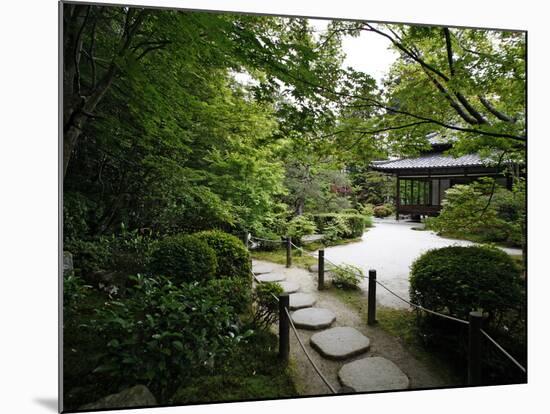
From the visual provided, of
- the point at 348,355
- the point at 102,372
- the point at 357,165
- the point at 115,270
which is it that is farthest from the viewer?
the point at 357,165

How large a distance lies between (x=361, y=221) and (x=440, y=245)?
2.33 ft

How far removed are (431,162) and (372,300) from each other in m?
1.34

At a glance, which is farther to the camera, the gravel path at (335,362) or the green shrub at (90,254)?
the gravel path at (335,362)

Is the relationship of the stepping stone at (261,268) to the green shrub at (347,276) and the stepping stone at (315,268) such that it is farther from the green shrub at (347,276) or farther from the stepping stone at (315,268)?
the green shrub at (347,276)

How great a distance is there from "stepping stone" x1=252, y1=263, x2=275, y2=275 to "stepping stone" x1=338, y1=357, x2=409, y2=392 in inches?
37.2

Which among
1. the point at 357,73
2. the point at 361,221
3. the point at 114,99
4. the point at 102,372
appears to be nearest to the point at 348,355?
the point at 361,221

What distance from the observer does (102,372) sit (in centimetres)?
224

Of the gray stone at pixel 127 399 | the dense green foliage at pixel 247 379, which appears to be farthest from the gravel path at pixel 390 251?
the gray stone at pixel 127 399

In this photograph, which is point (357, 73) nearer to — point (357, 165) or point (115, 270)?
point (357, 165)

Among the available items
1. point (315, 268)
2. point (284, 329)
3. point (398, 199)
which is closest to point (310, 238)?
point (315, 268)

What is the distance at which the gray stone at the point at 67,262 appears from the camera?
7.61ft

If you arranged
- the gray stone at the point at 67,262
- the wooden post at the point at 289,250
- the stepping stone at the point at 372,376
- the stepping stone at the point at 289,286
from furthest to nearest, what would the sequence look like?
the wooden post at the point at 289,250, the stepping stone at the point at 289,286, the stepping stone at the point at 372,376, the gray stone at the point at 67,262

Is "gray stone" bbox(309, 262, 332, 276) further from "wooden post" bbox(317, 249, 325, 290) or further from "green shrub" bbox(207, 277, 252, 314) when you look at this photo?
"green shrub" bbox(207, 277, 252, 314)

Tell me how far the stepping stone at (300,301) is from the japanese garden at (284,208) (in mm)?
12
